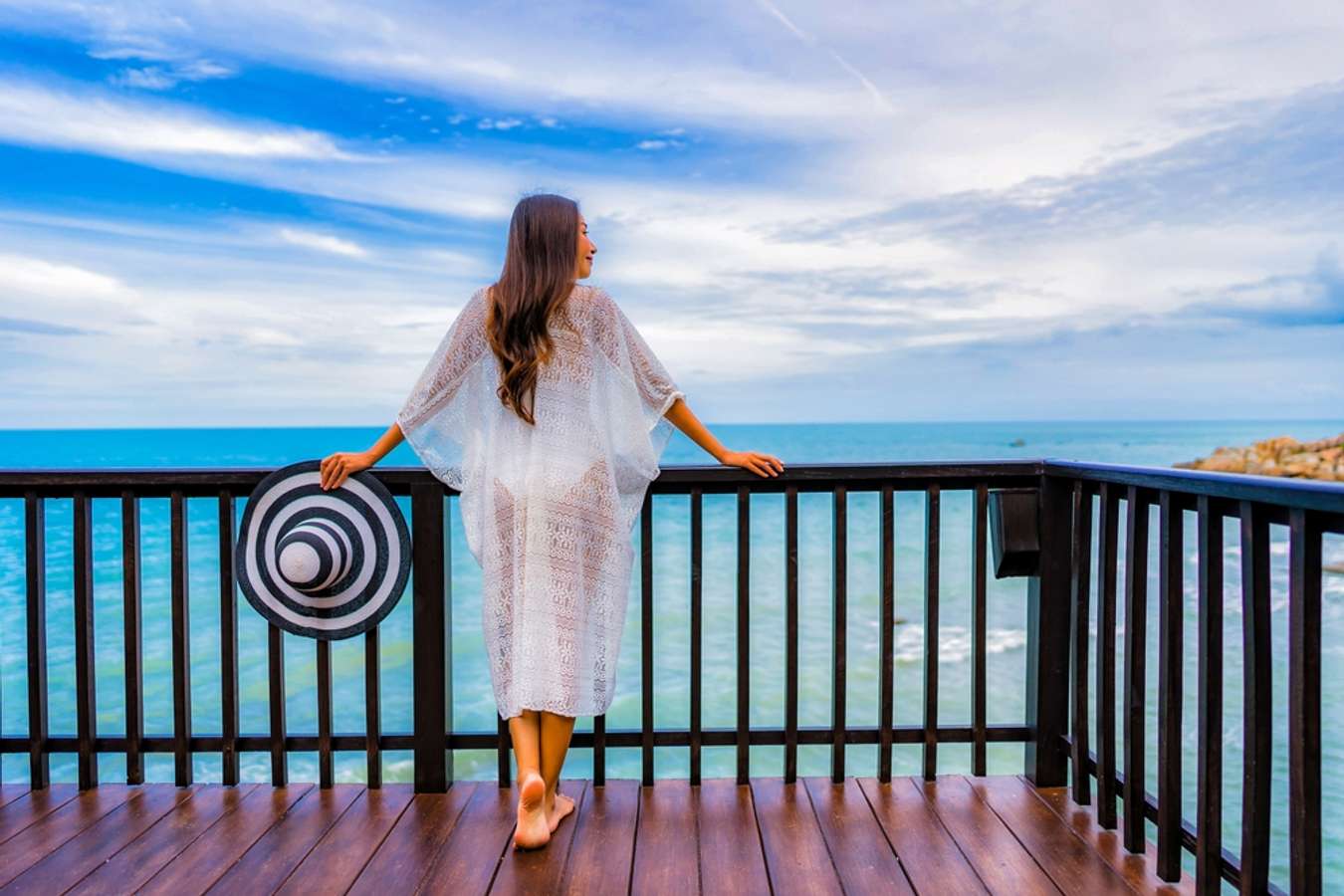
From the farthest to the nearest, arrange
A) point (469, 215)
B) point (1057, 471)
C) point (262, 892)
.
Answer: point (469, 215), point (1057, 471), point (262, 892)

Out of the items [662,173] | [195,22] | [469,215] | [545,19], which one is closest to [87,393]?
[195,22]

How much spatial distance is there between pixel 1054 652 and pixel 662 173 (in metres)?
32.9

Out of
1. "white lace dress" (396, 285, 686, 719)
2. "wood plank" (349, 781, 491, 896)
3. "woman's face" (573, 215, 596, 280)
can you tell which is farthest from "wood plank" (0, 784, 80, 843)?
"woman's face" (573, 215, 596, 280)

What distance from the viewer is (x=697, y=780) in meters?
2.55

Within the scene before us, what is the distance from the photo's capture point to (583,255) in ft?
7.23

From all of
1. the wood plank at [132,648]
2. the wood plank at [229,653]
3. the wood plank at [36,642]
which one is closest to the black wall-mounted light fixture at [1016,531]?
the wood plank at [229,653]

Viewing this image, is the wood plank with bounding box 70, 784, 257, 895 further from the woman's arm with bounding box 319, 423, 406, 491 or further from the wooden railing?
the wooden railing

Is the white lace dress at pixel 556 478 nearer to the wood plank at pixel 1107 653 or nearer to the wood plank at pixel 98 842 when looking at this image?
the wood plank at pixel 98 842

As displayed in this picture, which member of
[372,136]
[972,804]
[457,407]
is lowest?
[972,804]

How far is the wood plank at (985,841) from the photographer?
1944 mm

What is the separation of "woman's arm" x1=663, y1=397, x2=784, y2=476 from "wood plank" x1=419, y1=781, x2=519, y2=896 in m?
1.04

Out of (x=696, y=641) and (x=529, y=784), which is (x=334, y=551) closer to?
(x=529, y=784)

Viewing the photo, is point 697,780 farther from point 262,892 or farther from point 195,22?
point 195,22

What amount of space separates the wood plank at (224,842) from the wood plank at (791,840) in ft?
4.14
